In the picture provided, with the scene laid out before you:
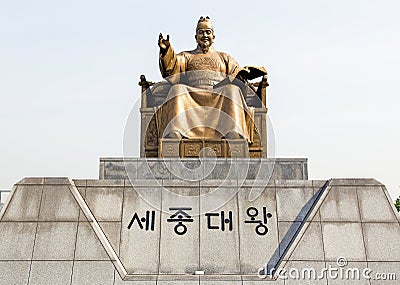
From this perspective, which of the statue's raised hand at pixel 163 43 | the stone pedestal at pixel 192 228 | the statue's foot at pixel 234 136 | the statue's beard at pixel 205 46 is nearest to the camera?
the stone pedestal at pixel 192 228

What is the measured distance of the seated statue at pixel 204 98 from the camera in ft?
25.2

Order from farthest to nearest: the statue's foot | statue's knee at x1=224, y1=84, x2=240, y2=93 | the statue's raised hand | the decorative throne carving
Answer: the statue's raised hand, statue's knee at x1=224, y1=84, x2=240, y2=93, the statue's foot, the decorative throne carving

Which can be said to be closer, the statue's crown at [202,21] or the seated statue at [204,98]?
the seated statue at [204,98]

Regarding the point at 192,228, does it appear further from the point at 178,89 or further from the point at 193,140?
the point at 178,89

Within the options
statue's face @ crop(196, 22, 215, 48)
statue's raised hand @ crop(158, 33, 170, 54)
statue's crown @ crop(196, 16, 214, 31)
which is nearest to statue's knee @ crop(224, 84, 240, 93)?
statue's raised hand @ crop(158, 33, 170, 54)

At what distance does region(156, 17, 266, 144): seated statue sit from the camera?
767cm

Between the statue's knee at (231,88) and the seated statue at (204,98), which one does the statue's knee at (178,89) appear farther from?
the statue's knee at (231,88)

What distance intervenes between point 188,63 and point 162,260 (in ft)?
12.4

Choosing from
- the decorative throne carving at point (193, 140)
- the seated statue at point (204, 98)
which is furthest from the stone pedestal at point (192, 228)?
the seated statue at point (204, 98)

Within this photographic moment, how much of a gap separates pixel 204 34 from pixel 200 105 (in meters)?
1.63

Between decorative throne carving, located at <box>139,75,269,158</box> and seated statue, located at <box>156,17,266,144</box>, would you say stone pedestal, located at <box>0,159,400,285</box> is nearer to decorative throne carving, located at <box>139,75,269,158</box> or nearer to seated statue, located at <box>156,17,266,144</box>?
decorative throne carving, located at <box>139,75,269,158</box>

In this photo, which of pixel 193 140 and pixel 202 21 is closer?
pixel 193 140

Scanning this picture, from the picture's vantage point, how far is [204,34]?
896 cm

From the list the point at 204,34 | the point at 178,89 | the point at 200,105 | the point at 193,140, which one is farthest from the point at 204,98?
the point at 204,34
